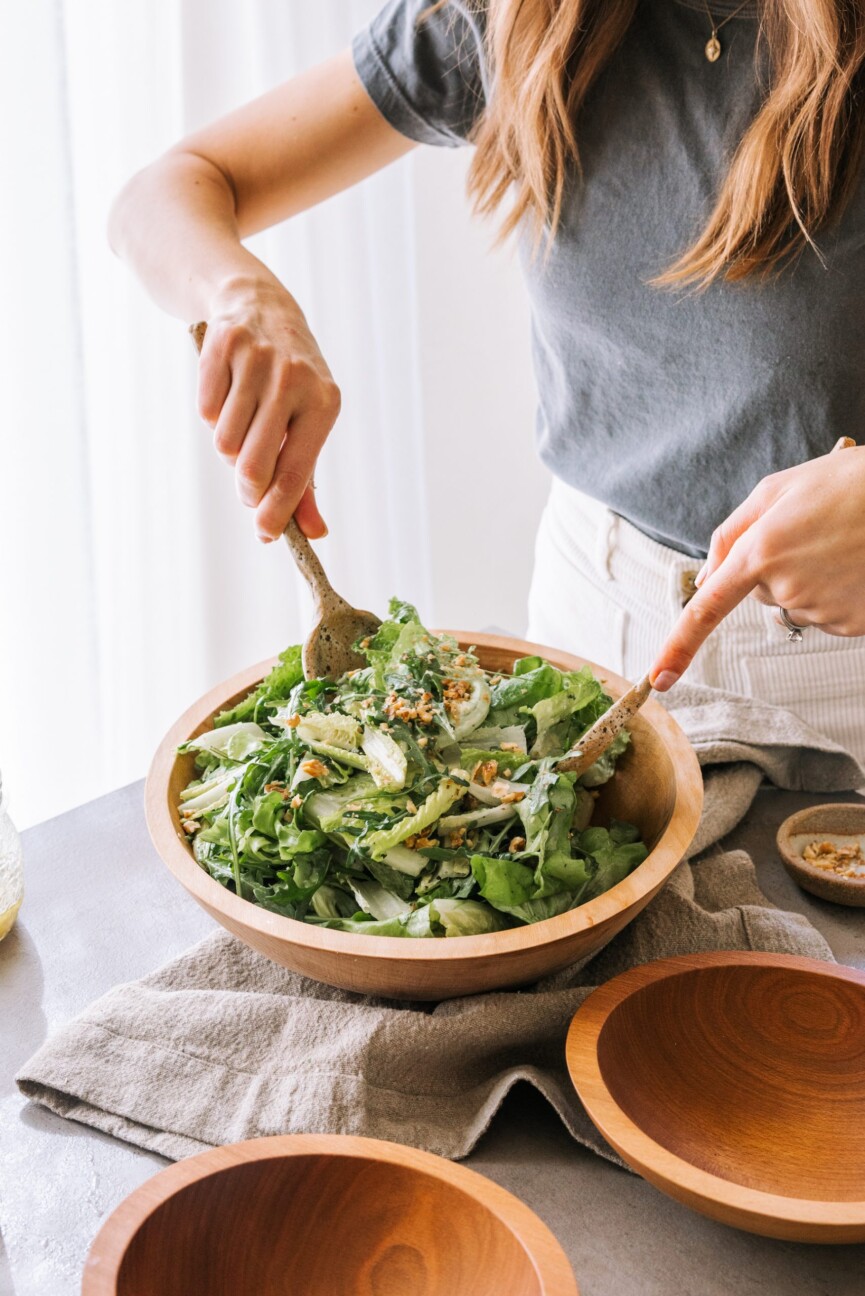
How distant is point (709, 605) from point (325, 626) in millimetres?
473

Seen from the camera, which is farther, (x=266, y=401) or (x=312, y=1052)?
(x=266, y=401)

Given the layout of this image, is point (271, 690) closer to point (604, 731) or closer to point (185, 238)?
point (604, 731)

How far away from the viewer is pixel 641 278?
4.68 feet

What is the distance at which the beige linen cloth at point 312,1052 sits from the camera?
933 millimetres

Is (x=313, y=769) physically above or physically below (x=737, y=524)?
below

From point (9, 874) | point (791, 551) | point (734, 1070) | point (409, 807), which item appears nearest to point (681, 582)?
point (791, 551)

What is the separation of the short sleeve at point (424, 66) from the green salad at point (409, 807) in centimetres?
79

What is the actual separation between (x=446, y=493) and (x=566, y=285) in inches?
73.9

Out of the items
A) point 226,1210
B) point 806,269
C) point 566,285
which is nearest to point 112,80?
point 566,285

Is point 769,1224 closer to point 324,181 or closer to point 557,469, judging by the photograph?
point 557,469

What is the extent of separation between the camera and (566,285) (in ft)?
4.89

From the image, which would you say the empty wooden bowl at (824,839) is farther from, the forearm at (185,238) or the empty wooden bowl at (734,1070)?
the forearm at (185,238)

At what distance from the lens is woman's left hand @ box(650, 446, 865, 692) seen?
1044 mm

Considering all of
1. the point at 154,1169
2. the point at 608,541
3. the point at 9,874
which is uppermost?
the point at 608,541
